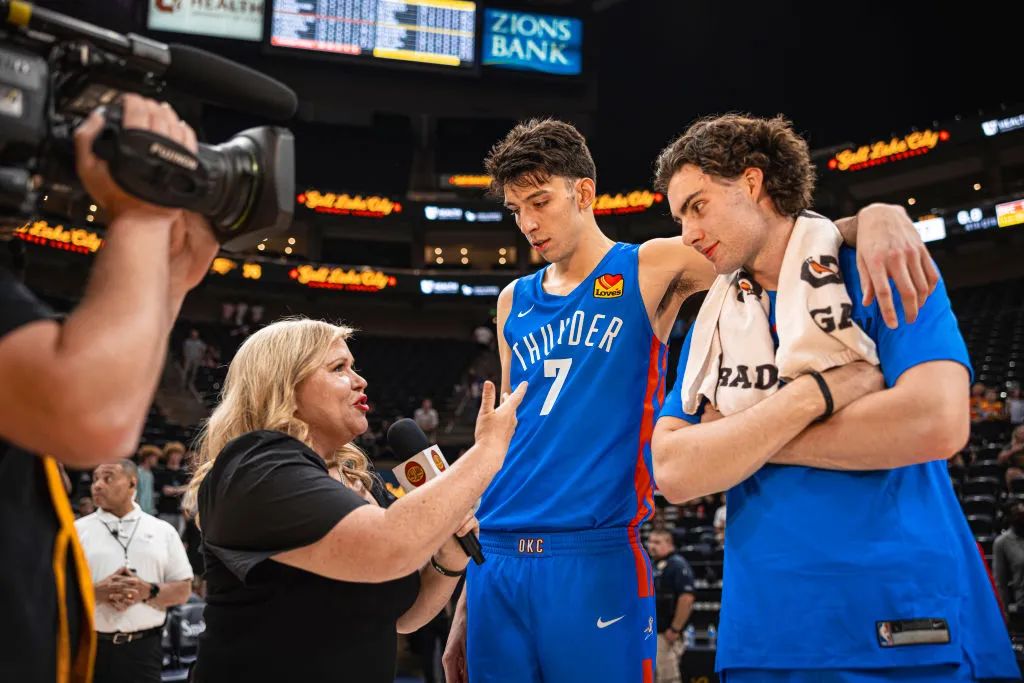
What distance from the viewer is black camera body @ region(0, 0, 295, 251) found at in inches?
49.5

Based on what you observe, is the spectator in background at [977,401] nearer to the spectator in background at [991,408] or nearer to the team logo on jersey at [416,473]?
the spectator in background at [991,408]

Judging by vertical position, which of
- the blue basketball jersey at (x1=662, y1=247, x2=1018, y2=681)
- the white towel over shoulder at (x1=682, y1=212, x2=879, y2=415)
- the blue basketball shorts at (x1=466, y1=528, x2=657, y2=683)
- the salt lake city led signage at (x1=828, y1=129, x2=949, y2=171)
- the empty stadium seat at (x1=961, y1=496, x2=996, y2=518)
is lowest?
the empty stadium seat at (x1=961, y1=496, x2=996, y2=518)

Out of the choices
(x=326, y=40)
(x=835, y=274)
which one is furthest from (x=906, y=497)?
(x=326, y=40)

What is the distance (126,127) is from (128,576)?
446cm

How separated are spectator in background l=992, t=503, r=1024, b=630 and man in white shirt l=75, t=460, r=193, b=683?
6107mm

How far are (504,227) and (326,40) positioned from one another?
7664 mm

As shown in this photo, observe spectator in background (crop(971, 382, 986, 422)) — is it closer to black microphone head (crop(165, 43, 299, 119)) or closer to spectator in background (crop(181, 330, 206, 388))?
black microphone head (crop(165, 43, 299, 119))

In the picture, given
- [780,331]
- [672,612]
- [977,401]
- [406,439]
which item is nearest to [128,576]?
[406,439]

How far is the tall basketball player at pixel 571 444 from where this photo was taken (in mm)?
2469

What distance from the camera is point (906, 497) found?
5.59ft

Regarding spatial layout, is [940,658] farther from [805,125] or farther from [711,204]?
[805,125]

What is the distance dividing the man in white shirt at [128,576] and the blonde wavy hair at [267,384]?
10.0 feet

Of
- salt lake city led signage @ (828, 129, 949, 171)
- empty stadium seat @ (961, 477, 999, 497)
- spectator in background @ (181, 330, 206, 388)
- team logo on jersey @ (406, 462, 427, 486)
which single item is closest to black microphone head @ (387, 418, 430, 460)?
team logo on jersey @ (406, 462, 427, 486)

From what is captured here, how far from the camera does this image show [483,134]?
26859 millimetres
